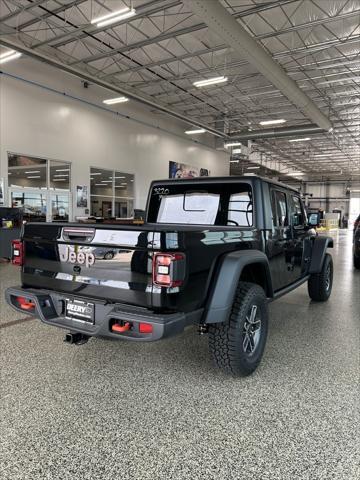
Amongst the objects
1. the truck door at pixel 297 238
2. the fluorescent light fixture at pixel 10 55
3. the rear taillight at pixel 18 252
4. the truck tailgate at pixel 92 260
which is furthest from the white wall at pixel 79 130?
the truck door at pixel 297 238

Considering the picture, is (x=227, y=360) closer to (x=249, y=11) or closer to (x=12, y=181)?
(x=249, y=11)

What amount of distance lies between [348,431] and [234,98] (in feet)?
43.1

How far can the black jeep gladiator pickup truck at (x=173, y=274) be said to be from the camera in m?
2.10

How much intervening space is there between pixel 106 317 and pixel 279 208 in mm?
2190

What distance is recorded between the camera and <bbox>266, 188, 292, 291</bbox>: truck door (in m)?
3.34

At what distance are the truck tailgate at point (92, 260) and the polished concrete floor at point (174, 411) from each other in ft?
2.34

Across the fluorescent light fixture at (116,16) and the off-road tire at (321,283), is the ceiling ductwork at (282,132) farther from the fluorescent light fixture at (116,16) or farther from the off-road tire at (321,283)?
the off-road tire at (321,283)

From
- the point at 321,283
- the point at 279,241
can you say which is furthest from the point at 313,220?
the point at 279,241

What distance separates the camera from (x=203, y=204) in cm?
345

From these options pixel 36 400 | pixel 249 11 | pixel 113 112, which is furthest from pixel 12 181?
pixel 36 400

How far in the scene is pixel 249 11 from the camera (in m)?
7.28

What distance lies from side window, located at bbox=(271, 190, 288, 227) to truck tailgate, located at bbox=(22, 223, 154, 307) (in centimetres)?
173

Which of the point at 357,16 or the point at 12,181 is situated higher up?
the point at 357,16

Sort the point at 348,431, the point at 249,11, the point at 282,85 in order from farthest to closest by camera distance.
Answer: the point at 282,85, the point at 249,11, the point at 348,431
